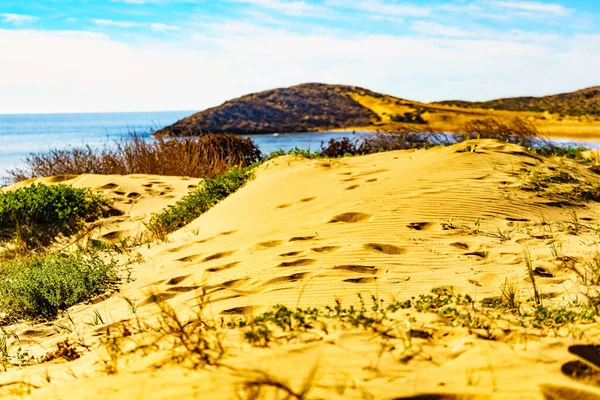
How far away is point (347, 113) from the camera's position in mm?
40062

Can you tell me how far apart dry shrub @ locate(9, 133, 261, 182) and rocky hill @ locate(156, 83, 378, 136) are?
17446 millimetres

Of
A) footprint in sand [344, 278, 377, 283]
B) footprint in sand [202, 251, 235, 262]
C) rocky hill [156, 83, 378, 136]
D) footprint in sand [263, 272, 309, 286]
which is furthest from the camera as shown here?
rocky hill [156, 83, 378, 136]

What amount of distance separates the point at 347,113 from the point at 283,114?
4152 millimetres

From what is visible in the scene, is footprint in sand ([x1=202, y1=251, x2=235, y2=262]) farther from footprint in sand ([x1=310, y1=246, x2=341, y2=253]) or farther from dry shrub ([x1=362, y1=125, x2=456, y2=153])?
dry shrub ([x1=362, y1=125, x2=456, y2=153])

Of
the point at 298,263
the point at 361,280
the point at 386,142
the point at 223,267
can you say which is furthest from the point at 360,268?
the point at 386,142

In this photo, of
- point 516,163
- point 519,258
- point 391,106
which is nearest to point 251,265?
point 519,258

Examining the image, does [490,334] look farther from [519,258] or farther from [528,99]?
[528,99]

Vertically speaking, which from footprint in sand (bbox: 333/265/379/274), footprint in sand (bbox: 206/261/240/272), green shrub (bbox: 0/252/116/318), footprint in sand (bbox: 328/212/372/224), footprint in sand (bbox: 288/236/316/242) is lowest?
green shrub (bbox: 0/252/116/318)

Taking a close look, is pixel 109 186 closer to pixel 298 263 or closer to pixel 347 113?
pixel 298 263

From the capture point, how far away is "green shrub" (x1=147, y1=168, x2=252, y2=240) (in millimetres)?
8570

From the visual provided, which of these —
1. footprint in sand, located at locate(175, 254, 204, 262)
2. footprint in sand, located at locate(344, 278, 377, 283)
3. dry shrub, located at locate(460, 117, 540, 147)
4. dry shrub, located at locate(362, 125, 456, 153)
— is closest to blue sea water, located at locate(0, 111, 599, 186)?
dry shrub, located at locate(362, 125, 456, 153)

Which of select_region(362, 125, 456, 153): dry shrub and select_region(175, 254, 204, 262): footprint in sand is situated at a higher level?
select_region(362, 125, 456, 153): dry shrub

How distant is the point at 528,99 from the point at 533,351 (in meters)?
54.2

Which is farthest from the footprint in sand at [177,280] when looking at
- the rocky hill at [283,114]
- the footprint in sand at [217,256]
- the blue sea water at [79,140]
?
the rocky hill at [283,114]
